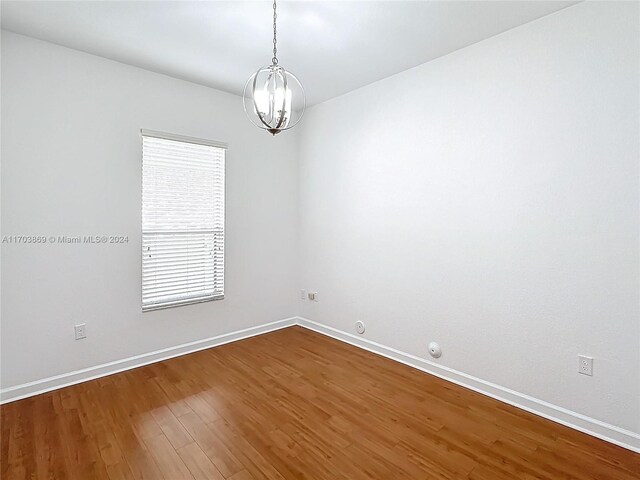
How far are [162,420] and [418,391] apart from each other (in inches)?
74.6

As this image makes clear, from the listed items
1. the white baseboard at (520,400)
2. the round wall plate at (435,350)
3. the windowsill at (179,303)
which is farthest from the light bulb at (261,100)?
the white baseboard at (520,400)

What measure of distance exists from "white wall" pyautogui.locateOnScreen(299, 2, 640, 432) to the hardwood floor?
0.39 metres

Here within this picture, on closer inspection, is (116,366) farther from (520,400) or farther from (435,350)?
(520,400)

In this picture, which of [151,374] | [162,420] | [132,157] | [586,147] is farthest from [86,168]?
[586,147]

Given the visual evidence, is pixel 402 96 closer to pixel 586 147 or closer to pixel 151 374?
pixel 586 147

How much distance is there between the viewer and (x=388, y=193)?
3385mm

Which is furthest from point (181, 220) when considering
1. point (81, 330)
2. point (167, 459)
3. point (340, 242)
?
point (167, 459)

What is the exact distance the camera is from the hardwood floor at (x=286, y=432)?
188cm

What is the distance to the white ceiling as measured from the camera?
7.36 ft

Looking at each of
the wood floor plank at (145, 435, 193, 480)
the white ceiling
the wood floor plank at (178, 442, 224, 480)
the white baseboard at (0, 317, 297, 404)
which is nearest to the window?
the white baseboard at (0, 317, 297, 404)

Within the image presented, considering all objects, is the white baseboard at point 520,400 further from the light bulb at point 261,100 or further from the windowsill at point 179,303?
the light bulb at point 261,100

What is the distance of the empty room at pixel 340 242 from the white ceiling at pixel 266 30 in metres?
0.02

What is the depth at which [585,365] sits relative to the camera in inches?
87.4

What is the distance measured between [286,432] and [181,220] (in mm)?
2201
